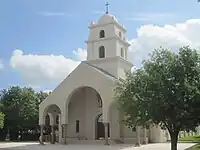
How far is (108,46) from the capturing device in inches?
1788

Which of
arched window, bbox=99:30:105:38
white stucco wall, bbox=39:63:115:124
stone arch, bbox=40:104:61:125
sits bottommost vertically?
stone arch, bbox=40:104:61:125

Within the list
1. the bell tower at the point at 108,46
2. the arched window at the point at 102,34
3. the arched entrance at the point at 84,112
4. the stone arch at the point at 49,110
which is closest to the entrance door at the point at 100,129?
the arched entrance at the point at 84,112

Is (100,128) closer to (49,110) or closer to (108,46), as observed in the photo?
(49,110)

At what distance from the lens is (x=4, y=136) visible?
59562 mm

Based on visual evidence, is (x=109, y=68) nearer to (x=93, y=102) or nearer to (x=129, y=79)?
(x=93, y=102)

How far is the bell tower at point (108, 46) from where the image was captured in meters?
44.3

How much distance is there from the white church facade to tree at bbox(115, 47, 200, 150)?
14.0m

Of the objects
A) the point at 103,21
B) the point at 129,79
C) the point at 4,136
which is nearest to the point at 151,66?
the point at 129,79

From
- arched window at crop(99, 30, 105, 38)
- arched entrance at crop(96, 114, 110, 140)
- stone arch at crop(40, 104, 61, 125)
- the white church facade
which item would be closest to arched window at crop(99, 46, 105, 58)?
the white church facade

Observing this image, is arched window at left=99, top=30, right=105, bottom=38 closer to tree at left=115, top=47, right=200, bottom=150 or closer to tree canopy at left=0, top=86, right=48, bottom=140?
tree canopy at left=0, top=86, right=48, bottom=140

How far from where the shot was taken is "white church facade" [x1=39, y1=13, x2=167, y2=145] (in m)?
38.4

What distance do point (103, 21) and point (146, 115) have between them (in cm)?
2737

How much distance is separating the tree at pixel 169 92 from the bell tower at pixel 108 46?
21096 mm

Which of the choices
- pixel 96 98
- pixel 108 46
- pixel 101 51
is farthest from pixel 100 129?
pixel 108 46
